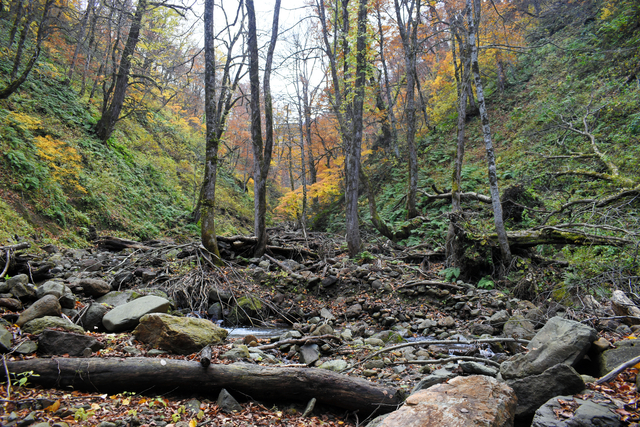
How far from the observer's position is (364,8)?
32.9 ft

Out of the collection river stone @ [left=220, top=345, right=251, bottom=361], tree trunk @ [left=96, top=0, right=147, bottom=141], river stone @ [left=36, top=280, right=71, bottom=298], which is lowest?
river stone @ [left=220, top=345, right=251, bottom=361]

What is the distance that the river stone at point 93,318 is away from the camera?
15.9ft

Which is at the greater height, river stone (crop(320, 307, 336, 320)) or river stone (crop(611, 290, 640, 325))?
river stone (crop(611, 290, 640, 325))

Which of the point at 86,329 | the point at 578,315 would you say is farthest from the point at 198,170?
the point at 578,315

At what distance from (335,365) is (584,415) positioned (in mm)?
2786

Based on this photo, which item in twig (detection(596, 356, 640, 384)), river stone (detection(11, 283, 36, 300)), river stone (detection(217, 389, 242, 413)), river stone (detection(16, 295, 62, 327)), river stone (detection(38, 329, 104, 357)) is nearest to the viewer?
twig (detection(596, 356, 640, 384))

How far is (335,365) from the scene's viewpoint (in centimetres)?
443

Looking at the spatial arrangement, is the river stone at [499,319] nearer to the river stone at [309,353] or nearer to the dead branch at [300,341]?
the dead branch at [300,341]

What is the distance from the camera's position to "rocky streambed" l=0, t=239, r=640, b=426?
2877mm

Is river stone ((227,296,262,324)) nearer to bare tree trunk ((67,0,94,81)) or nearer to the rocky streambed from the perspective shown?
the rocky streambed

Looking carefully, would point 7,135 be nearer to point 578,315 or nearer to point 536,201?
point 578,315

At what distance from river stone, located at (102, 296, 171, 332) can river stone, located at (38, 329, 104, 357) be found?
1.07 m

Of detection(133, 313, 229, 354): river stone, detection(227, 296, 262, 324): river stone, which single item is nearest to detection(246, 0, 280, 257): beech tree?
detection(227, 296, 262, 324): river stone

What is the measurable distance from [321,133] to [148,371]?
21897mm
